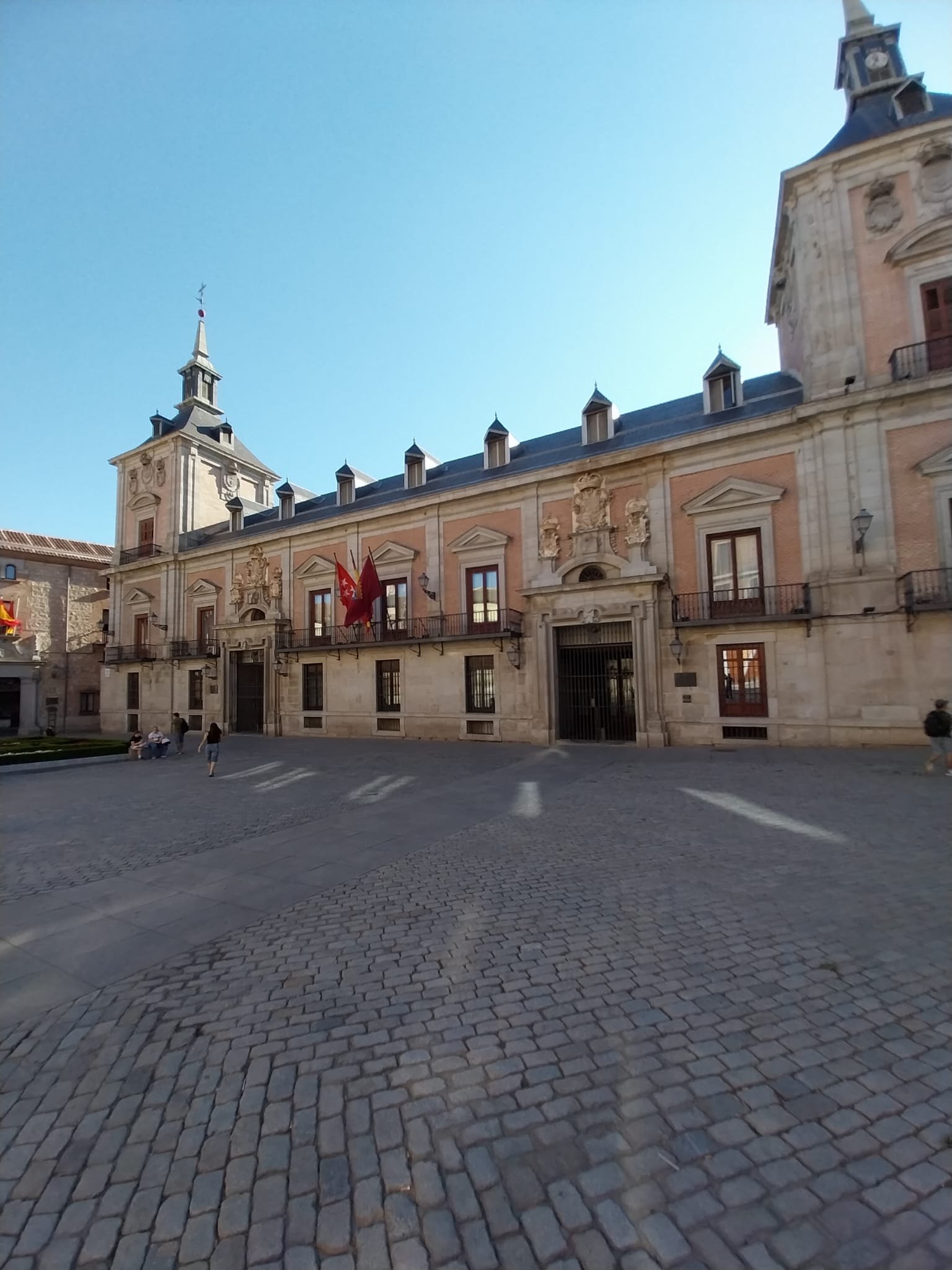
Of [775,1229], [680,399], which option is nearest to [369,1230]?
[775,1229]

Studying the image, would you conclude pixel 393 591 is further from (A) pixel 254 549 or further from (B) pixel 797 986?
(B) pixel 797 986

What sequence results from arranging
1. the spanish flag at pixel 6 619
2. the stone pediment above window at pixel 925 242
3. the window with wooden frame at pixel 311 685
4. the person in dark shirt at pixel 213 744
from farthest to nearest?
the spanish flag at pixel 6 619
the window with wooden frame at pixel 311 685
the stone pediment above window at pixel 925 242
the person in dark shirt at pixel 213 744

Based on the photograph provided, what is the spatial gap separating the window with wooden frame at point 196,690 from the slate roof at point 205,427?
1327 cm

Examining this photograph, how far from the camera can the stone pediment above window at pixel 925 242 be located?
48.3 ft

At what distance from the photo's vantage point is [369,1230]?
197 cm

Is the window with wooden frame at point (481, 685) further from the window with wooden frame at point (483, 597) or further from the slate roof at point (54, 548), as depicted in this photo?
the slate roof at point (54, 548)

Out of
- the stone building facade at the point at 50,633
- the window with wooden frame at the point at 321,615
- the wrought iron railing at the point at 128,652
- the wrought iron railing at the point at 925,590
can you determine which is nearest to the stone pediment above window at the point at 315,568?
the window with wooden frame at the point at 321,615

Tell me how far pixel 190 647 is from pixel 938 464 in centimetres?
3037

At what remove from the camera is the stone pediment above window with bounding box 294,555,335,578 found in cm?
2442

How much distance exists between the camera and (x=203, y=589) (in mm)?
28578

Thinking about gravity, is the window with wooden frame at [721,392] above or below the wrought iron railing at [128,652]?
above

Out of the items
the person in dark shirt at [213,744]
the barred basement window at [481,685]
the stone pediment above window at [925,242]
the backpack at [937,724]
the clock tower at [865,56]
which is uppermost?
the clock tower at [865,56]

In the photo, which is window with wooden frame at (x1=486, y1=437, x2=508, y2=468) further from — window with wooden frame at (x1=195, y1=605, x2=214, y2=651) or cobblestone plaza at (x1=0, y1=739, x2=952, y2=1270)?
cobblestone plaza at (x1=0, y1=739, x2=952, y2=1270)

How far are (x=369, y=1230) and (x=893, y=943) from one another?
3.92m
